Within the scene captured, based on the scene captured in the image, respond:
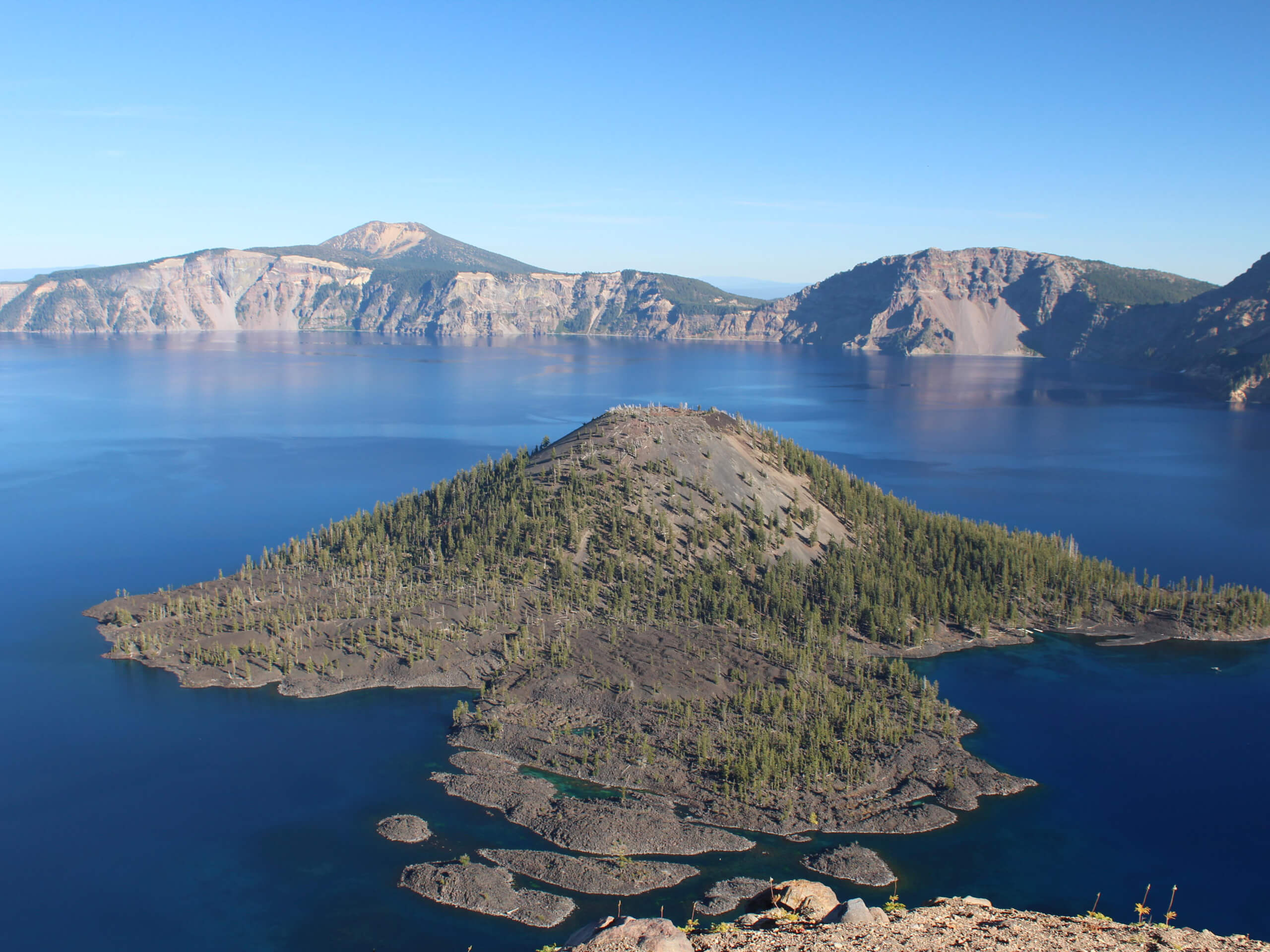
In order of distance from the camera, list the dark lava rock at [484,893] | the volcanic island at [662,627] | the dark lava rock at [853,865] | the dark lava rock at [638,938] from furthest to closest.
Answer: the volcanic island at [662,627]
the dark lava rock at [853,865]
the dark lava rock at [484,893]
the dark lava rock at [638,938]

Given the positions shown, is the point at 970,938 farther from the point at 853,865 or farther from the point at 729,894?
the point at 853,865


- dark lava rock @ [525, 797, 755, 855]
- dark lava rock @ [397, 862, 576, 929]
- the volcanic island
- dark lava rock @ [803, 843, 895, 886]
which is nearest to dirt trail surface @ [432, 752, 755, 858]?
dark lava rock @ [525, 797, 755, 855]

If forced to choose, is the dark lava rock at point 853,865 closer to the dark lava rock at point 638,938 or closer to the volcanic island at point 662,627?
the volcanic island at point 662,627

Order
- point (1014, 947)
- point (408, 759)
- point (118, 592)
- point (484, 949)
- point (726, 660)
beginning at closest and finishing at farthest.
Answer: point (1014, 947)
point (484, 949)
point (408, 759)
point (726, 660)
point (118, 592)

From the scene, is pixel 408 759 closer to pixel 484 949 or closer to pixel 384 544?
pixel 484 949

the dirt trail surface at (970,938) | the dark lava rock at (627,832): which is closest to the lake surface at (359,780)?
the dark lava rock at (627,832)

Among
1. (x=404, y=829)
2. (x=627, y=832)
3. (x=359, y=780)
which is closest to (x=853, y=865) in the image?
(x=627, y=832)

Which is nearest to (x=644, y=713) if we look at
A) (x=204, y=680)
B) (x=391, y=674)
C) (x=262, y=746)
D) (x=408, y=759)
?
(x=408, y=759)
